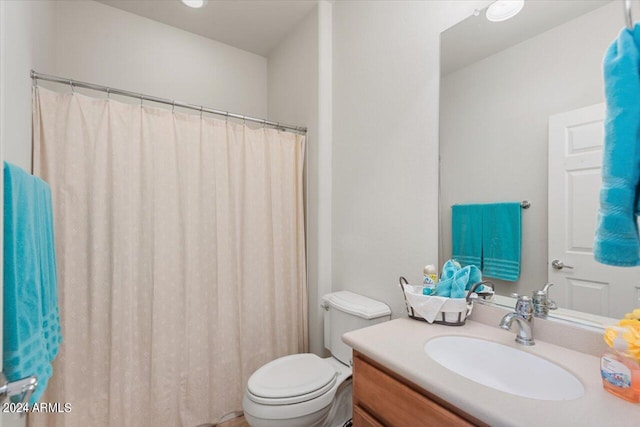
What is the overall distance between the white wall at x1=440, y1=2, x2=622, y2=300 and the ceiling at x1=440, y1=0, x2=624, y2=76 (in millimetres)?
26

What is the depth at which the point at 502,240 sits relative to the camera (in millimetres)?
1133

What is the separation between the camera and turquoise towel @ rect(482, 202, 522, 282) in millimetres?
1085

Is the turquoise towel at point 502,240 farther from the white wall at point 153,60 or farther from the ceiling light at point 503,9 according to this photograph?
the white wall at point 153,60

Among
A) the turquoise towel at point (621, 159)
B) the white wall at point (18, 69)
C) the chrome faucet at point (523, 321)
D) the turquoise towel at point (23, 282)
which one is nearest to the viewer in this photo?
the turquoise towel at point (621, 159)

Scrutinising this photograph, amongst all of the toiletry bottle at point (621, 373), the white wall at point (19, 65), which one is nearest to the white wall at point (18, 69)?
the white wall at point (19, 65)

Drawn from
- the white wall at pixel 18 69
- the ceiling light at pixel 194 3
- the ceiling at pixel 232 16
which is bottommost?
the white wall at pixel 18 69

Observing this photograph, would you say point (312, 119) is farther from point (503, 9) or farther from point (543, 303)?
point (543, 303)

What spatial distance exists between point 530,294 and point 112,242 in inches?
73.9

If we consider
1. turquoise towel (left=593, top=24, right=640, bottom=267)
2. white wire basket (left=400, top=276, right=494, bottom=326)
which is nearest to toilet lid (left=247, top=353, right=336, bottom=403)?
white wire basket (left=400, top=276, right=494, bottom=326)

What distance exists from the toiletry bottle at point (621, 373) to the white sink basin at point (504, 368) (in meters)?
0.07

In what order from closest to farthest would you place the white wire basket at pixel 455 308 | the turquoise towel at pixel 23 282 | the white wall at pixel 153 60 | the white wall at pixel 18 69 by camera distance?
the turquoise towel at pixel 23 282
the white wall at pixel 18 69
the white wire basket at pixel 455 308
the white wall at pixel 153 60

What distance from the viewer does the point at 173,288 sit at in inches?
62.1

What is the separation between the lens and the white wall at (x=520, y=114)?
909mm

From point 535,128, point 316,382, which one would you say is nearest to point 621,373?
point 535,128
